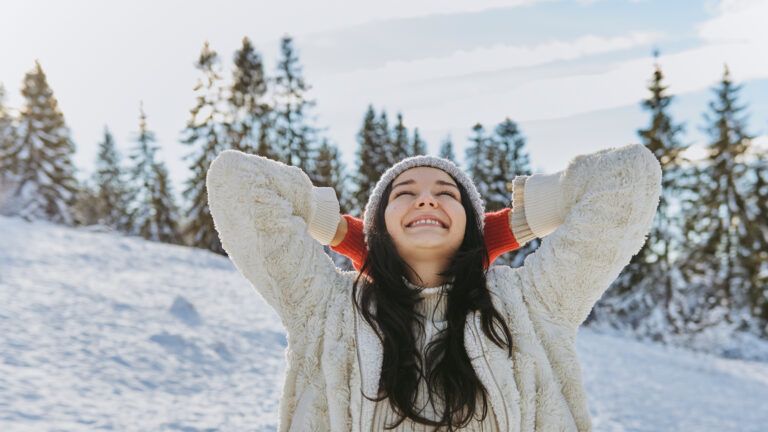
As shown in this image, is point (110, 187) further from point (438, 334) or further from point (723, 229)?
point (438, 334)

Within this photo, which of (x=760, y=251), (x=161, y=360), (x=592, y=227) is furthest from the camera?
(x=760, y=251)

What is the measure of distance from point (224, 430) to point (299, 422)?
349 cm

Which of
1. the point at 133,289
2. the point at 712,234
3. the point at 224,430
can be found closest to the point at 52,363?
the point at 224,430

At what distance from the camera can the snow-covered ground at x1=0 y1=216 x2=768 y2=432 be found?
5.15 metres

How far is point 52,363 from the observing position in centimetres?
564

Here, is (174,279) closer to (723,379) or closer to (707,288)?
(723,379)

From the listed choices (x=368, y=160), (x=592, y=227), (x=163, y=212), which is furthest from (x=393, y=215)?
(x=163, y=212)

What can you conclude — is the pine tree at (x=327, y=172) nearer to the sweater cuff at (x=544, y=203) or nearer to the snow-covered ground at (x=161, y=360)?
the snow-covered ground at (x=161, y=360)

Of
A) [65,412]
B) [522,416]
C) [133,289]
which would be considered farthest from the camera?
[133,289]

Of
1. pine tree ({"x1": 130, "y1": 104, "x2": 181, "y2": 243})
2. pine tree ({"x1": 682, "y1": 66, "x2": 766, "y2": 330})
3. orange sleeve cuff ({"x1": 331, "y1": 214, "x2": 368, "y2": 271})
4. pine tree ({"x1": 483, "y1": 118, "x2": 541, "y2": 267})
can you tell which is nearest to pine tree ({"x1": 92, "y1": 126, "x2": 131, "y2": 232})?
pine tree ({"x1": 130, "y1": 104, "x2": 181, "y2": 243})

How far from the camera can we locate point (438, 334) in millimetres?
2119

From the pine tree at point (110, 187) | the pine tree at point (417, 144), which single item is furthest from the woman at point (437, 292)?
the pine tree at point (110, 187)

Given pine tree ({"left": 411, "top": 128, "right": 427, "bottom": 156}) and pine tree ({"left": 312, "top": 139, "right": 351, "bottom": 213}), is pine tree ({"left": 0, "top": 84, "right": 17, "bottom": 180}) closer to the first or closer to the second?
pine tree ({"left": 312, "top": 139, "right": 351, "bottom": 213})

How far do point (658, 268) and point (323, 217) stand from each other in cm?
2100
